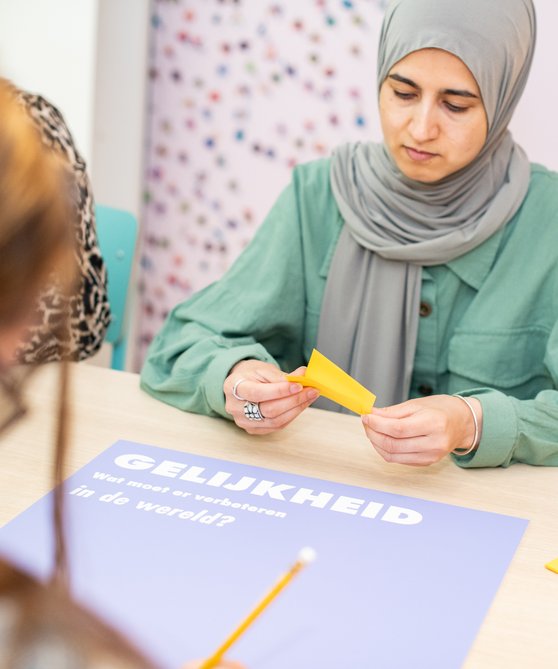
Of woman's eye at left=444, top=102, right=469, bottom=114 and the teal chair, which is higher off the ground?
woman's eye at left=444, top=102, right=469, bottom=114

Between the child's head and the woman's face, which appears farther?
the woman's face

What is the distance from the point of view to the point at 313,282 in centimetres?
196

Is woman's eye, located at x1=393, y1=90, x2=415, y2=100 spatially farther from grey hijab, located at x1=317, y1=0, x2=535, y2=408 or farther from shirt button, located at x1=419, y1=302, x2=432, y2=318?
shirt button, located at x1=419, y1=302, x2=432, y2=318

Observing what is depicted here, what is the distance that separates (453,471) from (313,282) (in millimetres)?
571

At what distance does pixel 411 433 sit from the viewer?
1.44 metres

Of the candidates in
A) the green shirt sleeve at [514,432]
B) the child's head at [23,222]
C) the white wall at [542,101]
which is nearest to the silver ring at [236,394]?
the green shirt sleeve at [514,432]

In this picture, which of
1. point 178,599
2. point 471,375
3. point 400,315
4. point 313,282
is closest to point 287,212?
point 313,282

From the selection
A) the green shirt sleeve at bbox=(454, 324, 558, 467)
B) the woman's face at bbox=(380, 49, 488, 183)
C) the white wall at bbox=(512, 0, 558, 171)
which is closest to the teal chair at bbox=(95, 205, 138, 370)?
the woman's face at bbox=(380, 49, 488, 183)

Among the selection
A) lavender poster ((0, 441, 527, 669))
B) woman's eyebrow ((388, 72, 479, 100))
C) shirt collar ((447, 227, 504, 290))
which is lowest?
lavender poster ((0, 441, 527, 669))

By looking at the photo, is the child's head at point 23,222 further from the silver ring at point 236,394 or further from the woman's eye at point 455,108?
the woman's eye at point 455,108

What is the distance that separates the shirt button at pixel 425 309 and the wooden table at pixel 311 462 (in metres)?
0.32

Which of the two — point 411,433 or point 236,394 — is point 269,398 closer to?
point 236,394

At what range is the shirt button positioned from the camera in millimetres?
1904

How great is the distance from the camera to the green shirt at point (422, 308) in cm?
177
